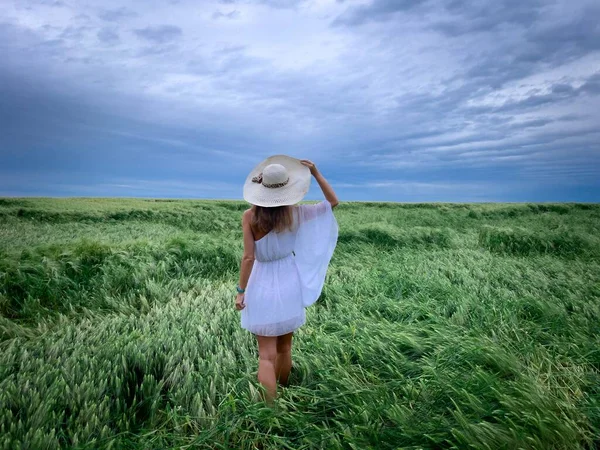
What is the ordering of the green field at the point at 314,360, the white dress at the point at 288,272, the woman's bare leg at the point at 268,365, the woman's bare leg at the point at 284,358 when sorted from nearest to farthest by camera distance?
the green field at the point at 314,360 < the woman's bare leg at the point at 268,365 < the white dress at the point at 288,272 < the woman's bare leg at the point at 284,358

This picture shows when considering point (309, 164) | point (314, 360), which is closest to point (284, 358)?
point (314, 360)

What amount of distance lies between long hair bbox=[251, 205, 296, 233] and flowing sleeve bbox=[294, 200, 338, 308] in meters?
0.29

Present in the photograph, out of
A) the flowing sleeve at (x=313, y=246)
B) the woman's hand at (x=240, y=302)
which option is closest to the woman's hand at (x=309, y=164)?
the flowing sleeve at (x=313, y=246)

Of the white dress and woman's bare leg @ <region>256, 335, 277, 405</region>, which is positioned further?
the white dress

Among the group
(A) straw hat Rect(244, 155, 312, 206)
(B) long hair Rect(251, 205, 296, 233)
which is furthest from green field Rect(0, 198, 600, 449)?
(A) straw hat Rect(244, 155, 312, 206)

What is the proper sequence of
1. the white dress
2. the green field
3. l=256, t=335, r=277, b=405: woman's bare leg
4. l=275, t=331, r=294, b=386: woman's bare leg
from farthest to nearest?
l=275, t=331, r=294, b=386: woman's bare leg < the white dress < l=256, t=335, r=277, b=405: woman's bare leg < the green field

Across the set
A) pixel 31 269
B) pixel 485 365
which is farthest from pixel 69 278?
pixel 485 365

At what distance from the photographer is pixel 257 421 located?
285cm

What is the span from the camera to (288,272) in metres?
3.50

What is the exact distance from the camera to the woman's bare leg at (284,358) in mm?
3559

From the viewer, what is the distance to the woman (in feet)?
10.8

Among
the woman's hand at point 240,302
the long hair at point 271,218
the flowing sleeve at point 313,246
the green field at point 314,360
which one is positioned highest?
the long hair at point 271,218

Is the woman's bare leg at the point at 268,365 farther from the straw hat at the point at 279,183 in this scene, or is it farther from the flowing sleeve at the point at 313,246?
the straw hat at the point at 279,183

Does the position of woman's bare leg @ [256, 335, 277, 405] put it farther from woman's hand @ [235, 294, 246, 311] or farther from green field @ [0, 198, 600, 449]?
woman's hand @ [235, 294, 246, 311]
